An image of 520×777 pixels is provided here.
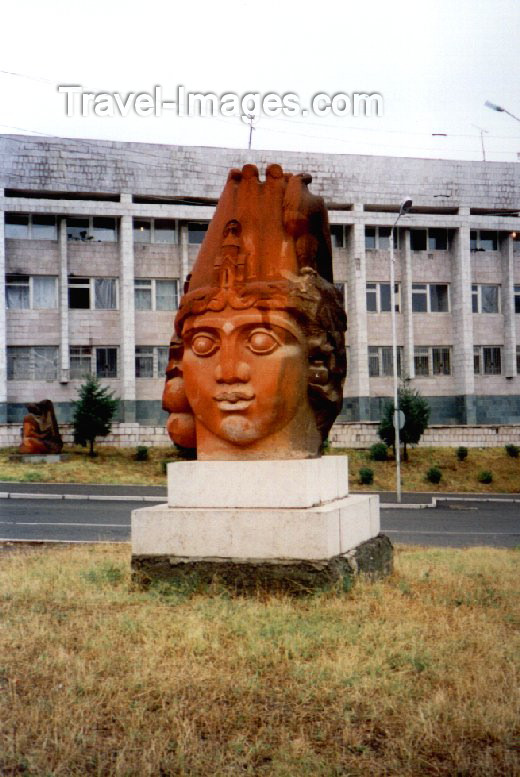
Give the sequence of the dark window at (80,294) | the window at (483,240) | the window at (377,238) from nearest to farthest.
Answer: the dark window at (80,294)
the window at (377,238)
the window at (483,240)

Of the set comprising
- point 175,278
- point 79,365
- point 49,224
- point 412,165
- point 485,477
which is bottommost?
point 485,477

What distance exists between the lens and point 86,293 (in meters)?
38.9

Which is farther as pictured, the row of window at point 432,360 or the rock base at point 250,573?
the row of window at point 432,360

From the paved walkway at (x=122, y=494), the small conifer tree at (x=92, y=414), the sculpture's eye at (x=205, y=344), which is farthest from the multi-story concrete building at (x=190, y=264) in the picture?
the sculpture's eye at (x=205, y=344)

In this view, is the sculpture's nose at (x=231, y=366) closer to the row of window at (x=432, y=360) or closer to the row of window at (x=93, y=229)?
the row of window at (x=93, y=229)

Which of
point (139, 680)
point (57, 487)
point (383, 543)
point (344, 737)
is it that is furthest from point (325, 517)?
point (57, 487)

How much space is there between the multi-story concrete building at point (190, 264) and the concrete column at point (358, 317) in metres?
0.08

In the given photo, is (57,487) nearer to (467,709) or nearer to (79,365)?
(79,365)

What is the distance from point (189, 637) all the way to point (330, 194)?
3568 cm

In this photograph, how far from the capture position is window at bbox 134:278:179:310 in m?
39.3

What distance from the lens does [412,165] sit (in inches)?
1596

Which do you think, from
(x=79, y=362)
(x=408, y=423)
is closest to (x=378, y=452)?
(x=408, y=423)

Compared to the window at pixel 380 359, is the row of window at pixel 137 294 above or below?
above

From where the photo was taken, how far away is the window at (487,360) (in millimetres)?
41906
